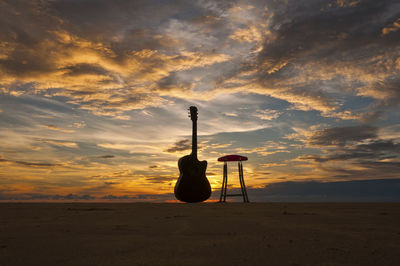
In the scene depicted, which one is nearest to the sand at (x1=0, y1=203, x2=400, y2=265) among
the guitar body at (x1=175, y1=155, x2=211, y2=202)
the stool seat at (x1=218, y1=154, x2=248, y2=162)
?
the guitar body at (x1=175, y1=155, x2=211, y2=202)

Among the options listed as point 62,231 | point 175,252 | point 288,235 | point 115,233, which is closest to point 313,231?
point 288,235

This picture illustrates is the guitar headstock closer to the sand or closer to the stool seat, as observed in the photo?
the stool seat

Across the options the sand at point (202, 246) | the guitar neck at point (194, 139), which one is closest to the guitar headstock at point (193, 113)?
the guitar neck at point (194, 139)

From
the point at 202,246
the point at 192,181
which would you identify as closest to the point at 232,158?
the point at 192,181

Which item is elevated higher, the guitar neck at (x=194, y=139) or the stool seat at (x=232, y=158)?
the guitar neck at (x=194, y=139)

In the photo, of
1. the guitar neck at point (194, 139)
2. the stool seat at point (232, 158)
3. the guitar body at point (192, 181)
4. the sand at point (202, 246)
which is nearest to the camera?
the sand at point (202, 246)

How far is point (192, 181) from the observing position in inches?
490

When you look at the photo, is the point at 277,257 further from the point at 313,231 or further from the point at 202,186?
the point at 202,186

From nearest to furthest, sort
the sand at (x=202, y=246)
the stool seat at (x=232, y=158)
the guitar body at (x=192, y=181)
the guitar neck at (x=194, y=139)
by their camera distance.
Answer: the sand at (x=202, y=246)
the guitar body at (x=192, y=181)
the guitar neck at (x=194, y=139)
the stool seat at (x=232, y=158)

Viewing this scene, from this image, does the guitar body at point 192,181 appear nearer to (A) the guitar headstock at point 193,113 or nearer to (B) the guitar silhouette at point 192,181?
(B) the guitar silhouette at point 192,181

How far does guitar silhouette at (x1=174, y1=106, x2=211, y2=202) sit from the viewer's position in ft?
40.2

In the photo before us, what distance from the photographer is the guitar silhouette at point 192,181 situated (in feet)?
40.2

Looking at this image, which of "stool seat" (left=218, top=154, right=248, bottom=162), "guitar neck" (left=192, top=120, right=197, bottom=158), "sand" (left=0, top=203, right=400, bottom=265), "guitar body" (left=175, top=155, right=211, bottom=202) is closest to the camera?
"sand" (left=0, top=203, right=400, bottom=265)

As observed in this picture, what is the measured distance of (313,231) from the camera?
10.6 ft
